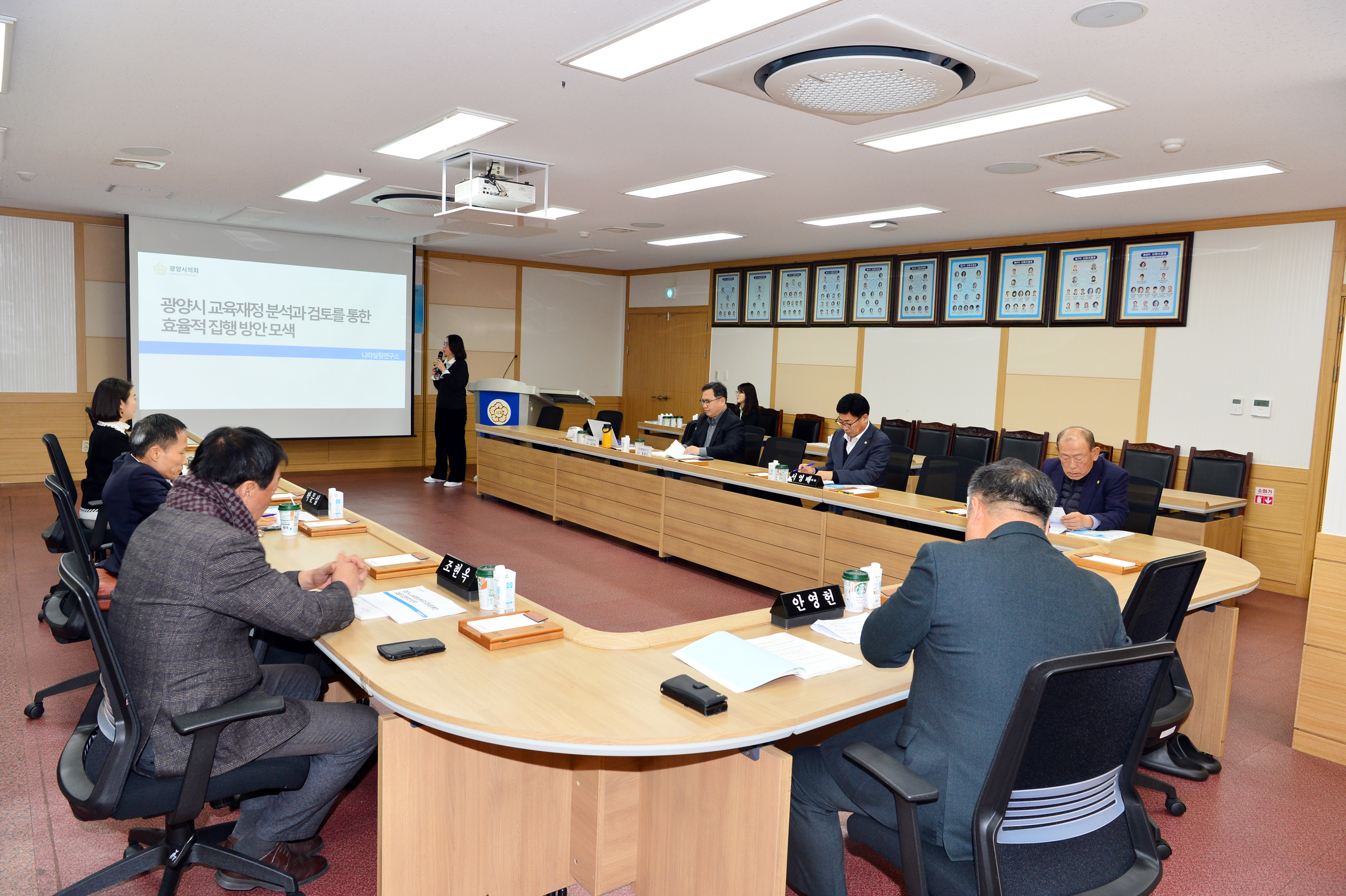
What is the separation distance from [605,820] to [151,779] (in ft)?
3.79

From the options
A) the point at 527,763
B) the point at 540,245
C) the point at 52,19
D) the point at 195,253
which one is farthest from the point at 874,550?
the point at 195,253

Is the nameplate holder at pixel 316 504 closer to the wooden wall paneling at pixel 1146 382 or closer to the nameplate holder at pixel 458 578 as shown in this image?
the nameplate holder at pixel 458 578

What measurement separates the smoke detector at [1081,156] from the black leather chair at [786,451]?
249 centimetres

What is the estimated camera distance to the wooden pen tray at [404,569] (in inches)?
119

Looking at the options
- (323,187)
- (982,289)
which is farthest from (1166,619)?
(323,187)

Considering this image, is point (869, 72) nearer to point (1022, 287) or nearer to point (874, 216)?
point (874, 216)

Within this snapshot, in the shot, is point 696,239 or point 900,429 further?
point 696,239

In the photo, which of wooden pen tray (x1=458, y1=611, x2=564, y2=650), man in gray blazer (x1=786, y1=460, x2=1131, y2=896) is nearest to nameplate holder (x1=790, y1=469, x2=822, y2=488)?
wooden pen tray (x1=458, y1=611, x2=564, y2=650)

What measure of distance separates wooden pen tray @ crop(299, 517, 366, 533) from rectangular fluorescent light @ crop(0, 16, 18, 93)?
7.37ft

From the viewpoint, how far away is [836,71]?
3.24 metres

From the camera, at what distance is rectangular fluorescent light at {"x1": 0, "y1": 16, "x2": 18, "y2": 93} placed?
3168 mm

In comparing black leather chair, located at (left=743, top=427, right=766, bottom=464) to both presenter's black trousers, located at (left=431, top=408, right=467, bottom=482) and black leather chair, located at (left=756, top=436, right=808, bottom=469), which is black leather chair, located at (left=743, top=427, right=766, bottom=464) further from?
presenter's black trousers, located at (left=431, top=408, right=467, bottom=482)

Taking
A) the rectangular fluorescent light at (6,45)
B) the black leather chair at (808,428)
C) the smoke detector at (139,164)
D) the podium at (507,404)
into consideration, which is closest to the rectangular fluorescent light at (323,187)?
the smoke detector at (139,164)

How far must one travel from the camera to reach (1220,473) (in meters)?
6.38
